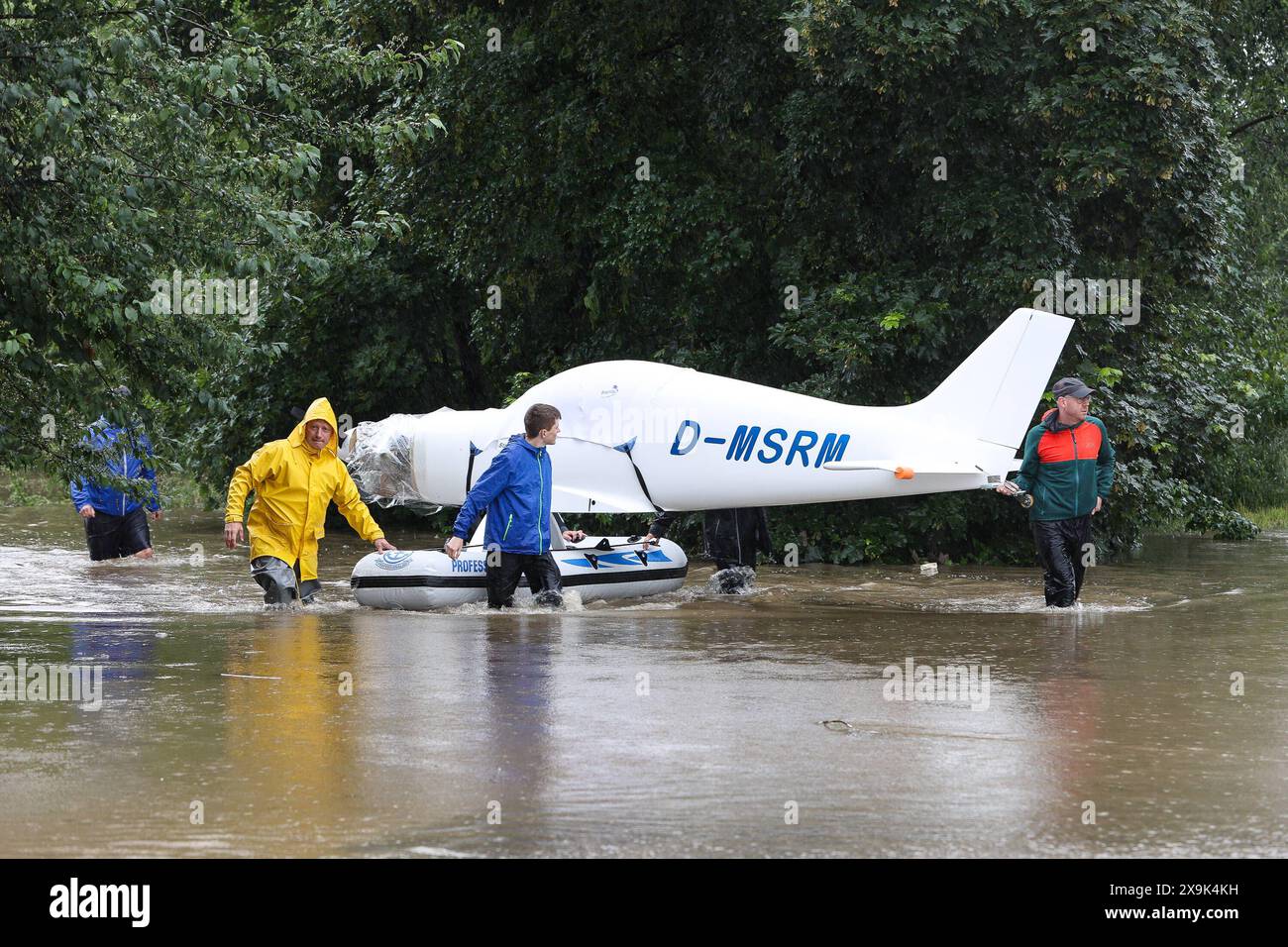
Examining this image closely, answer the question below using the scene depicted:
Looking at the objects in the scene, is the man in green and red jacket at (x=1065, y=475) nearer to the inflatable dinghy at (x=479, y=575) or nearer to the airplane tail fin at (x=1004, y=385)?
the airplane tail fin at (x=1004, y=385)

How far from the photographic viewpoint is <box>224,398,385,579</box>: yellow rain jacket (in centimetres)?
1351

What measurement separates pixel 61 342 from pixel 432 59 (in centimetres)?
440

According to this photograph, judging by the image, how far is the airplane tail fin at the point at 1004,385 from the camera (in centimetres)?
1506

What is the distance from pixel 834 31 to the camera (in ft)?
63.1

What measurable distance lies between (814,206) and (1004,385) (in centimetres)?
694

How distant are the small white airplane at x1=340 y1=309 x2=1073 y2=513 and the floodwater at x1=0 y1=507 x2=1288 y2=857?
3.84 ft

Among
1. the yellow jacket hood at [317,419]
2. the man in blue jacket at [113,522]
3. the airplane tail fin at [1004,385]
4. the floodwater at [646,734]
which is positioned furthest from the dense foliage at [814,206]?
the airplane tail fin at [1004,385]

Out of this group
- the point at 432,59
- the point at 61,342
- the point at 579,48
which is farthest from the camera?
the point at 579,48

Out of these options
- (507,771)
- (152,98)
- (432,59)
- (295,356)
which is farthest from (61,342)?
(295,356)

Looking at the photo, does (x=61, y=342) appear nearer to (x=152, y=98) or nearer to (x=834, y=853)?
(x=152, y=98)

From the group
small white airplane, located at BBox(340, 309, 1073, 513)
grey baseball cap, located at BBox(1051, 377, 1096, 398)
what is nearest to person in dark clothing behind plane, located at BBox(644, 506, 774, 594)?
small white airplane, located at BBox(340, 309, 1073, 513)

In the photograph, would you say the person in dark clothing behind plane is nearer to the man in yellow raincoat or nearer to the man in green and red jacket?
the man in green and red jacket

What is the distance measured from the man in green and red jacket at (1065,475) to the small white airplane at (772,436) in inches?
35.6

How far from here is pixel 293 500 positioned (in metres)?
13.6
